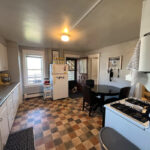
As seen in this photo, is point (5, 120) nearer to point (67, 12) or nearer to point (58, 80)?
point (58, 80)

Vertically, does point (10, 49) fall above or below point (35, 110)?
above

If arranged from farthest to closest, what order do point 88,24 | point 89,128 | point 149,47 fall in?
point 89,128 → point 88,24 → point 149,47

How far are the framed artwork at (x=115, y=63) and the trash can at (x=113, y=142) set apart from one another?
2612mm

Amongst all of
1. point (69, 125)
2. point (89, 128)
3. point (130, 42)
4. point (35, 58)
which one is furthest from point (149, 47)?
point (35, 58)

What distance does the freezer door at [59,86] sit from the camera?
338 cm

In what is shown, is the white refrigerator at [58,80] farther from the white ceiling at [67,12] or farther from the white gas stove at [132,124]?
the white gas stove at [132,124]

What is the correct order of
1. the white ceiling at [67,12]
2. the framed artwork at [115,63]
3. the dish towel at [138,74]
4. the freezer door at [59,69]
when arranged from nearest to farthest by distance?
the dish towel at [138,74] < the white ceiling at [67,12] < the framed artwork at [115,63] < the freezer door at [59,69]

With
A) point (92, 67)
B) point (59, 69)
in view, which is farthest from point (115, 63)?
point (59, 69)

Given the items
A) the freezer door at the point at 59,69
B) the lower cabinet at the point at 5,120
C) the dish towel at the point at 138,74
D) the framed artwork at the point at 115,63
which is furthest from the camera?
the freezer door at the point at 59,69

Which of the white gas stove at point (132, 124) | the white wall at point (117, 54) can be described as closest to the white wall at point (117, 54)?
the white wall at point (117, 54)

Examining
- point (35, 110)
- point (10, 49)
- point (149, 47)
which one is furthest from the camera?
point (10, 49)

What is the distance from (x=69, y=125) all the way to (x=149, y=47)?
7.03ft

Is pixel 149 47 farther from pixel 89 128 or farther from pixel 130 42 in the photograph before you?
pixel 130 42

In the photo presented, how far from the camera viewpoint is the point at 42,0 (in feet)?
3.57
